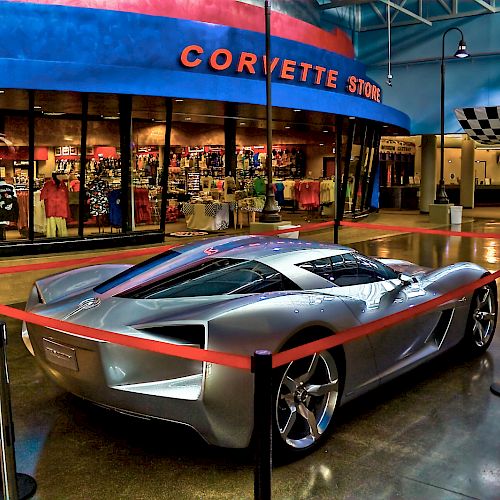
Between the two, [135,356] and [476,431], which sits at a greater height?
[135,356]

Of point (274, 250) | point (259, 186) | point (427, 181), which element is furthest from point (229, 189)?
point (274, 250)

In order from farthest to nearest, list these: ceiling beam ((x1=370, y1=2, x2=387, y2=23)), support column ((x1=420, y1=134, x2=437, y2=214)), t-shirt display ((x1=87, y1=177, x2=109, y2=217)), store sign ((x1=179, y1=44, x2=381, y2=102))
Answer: ceiling beam ((x1=370, y1=2, x2=387, y2=23)) → support column ((x1=420, y1=134, x2=437, y2=214)) → store sign ((x1=179, y1=44, x2=381, y2=102)) → t-shirt display ((x1=87, y1=177, x2=109, y2=217))

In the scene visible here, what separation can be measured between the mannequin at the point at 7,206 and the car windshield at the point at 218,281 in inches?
A: 388

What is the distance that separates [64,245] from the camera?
13.4 meters

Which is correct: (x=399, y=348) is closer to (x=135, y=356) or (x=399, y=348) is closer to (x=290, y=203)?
(x=135, y=356)

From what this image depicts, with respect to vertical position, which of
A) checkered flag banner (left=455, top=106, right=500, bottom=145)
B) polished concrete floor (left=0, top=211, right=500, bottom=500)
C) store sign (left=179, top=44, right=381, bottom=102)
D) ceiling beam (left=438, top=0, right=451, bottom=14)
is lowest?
polished concrete floor (left=0, top=211, right=500, bottom=500)

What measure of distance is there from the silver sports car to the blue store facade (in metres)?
8.62

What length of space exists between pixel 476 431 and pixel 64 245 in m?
10.9

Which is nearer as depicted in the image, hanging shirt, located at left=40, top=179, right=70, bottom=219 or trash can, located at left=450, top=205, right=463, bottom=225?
hanging shirt, located at left=40, top=179, right=70, bottom=219

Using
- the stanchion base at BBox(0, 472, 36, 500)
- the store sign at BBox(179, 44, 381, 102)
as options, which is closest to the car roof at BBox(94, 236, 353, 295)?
the stanchion base at BBox(0, 472, 36, 500)

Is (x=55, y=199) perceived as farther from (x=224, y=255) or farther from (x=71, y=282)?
(x=224, y=255)

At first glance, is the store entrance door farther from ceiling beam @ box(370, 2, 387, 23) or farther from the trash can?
ceiling beam @ box(370, 2, 387, 23)

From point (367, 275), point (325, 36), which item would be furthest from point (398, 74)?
point (367, 275)

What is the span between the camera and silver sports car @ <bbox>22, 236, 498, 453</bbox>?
3.38 meters
